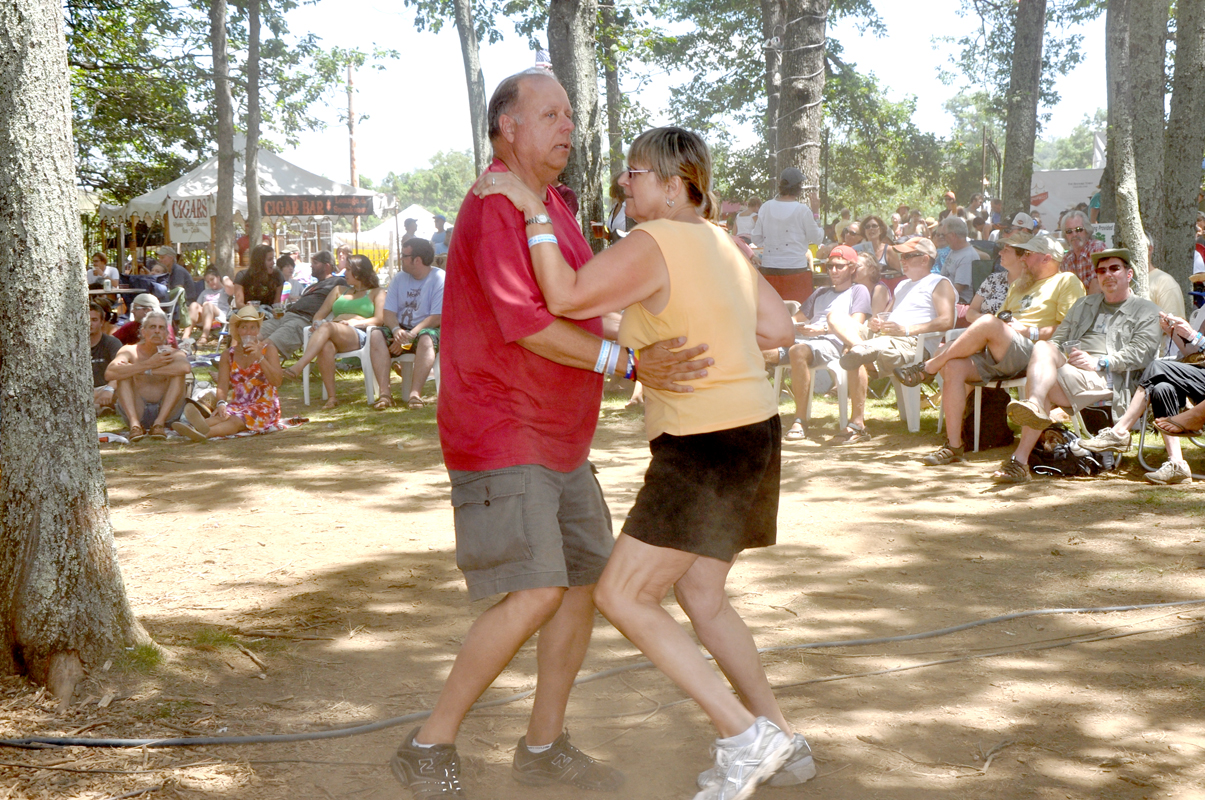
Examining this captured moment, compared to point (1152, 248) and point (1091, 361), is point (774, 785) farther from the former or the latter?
point (1152, 248)

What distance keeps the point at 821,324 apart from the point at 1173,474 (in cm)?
354

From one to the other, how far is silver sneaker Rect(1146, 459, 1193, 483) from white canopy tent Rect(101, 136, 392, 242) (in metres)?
20.9

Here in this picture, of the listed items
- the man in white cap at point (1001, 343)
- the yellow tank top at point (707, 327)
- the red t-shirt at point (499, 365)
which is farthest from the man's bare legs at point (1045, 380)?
the red t-shirt at point (499, 365)

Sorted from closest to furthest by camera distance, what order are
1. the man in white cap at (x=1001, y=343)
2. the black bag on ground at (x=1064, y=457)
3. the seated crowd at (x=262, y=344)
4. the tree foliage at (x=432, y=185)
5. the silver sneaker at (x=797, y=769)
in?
the silver sneaker at (x=797, y=769) < the black bag on ground at (x=1064, y=457) < the man in white cap at (x=1001, y=343) < the seated crowd at (x=262, y=344) < the tree foliage at (x=432, y=185)

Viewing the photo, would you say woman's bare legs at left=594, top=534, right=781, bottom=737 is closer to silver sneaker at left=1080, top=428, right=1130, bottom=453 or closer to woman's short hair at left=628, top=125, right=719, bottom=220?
woman's short hair at left=628, top=125, right=719, bottom=220

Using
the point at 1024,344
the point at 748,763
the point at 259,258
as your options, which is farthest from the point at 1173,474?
the point at 259,258

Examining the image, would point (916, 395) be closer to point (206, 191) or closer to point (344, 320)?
point (344, 320)

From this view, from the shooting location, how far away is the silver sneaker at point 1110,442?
670 cm

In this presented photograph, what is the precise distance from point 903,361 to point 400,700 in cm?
607

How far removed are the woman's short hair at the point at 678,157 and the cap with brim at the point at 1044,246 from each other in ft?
20.1

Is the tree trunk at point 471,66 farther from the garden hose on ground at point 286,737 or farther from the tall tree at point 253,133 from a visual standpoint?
the garden hose on ground at point 286,737

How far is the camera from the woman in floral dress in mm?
Answer: 9227

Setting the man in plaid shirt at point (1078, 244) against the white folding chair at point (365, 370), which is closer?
the white folding chair at point (365, 370)

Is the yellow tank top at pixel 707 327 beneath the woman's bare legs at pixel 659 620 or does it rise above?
above
